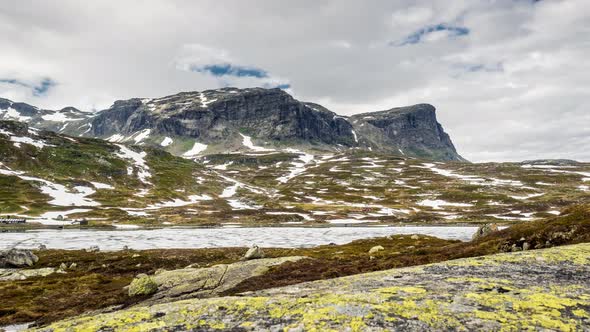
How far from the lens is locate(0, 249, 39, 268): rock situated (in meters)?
48.9

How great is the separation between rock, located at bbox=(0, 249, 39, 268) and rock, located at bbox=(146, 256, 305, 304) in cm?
4098

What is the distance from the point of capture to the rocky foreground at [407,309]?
9.66m

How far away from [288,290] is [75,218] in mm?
146538

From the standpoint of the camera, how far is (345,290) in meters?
13.5

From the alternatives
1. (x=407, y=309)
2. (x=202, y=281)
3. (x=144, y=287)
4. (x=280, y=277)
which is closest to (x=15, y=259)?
(x=144, y=287)

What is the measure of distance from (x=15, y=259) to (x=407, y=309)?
193ft

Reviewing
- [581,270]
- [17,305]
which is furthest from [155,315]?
[17,305]

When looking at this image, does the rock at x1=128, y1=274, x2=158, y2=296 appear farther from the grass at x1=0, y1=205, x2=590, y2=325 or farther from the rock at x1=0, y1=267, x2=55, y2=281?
the rock at x1=0, y1=267, x2=55, y2=281

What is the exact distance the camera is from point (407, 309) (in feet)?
34.7

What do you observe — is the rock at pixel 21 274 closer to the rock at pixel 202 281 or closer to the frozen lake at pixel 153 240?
the rock at pixel 202 281

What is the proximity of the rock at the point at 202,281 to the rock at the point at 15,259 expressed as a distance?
4098cm

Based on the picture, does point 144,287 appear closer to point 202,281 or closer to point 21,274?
point 202,281

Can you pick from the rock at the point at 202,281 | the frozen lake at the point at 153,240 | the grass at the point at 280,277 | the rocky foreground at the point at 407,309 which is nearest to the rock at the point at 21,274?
the grass at the point at 280,277

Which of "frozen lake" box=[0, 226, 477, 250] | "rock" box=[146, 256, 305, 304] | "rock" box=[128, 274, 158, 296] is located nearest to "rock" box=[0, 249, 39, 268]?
"frozen lake" box=[0, 226, 477, 250]
